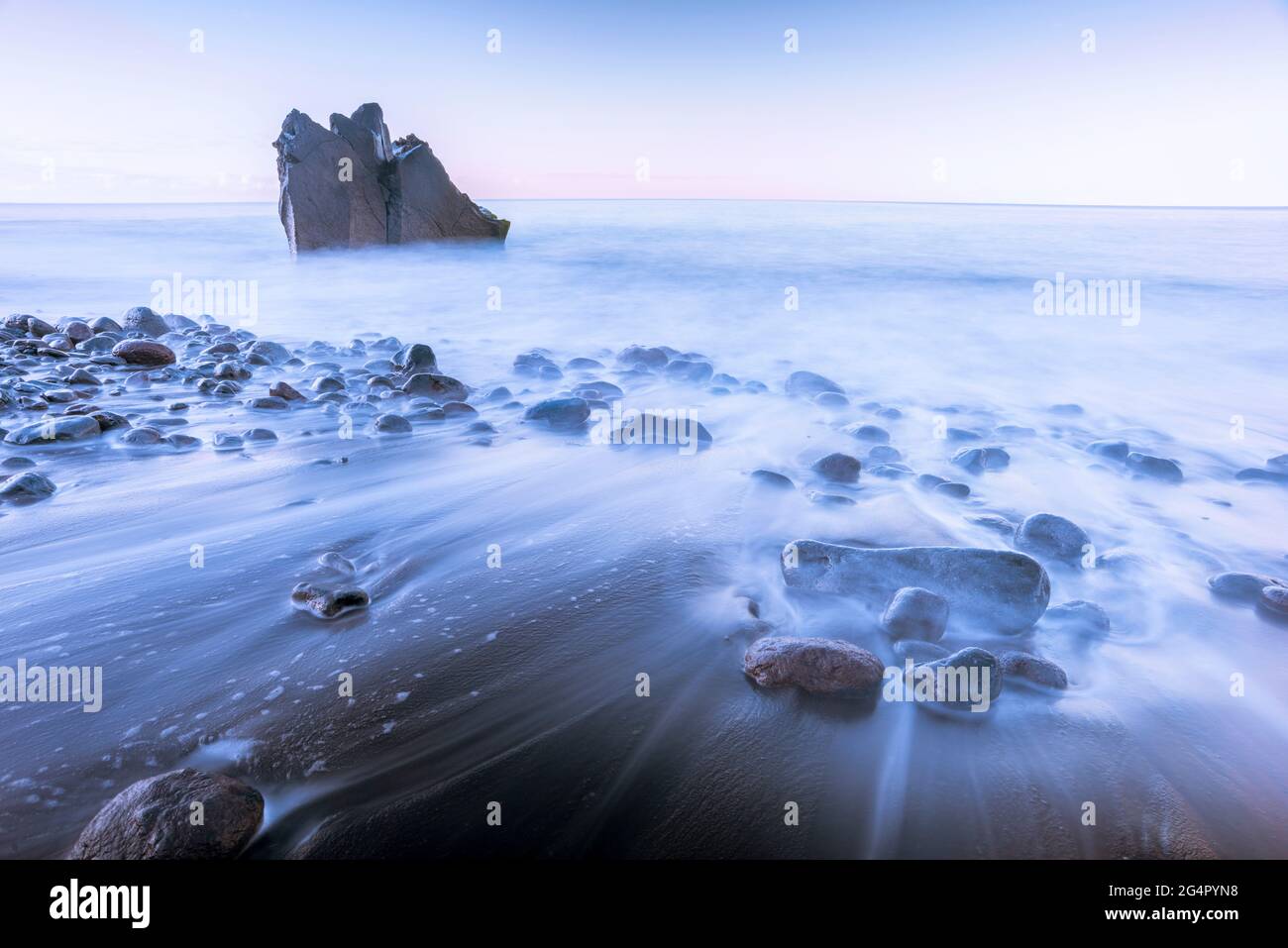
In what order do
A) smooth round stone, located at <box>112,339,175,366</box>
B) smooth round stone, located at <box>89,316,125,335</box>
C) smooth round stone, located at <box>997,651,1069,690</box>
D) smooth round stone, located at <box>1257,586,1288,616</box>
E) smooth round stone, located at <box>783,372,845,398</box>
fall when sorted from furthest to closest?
smooth round stone, located at <box>89,316,125,335</box> → smooth round stone, located at <box>112,339,175,366</box> → smooth round stone, located at <box>783,372,845,398</box> → smooth round stone, located at <box>1257,586,1288,616</box> → smooth round stone, located at <box>997,651,1069,690</box>

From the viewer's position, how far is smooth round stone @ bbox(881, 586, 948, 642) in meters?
2.62

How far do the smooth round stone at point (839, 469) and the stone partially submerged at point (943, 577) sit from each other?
1.40 m

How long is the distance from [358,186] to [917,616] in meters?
19.0

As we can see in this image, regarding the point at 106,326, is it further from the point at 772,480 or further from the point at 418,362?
the point at 772,480

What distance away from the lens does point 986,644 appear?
264cm

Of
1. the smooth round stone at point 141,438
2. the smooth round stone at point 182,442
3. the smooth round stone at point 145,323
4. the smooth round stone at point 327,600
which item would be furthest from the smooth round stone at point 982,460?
the smooth round stone at point 145,323

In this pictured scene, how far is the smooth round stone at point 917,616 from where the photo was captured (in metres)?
2.62

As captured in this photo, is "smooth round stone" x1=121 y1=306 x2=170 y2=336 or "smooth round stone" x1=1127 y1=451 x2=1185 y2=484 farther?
"smooth round stone" x1=121 y1=306 x2=170 y2=336

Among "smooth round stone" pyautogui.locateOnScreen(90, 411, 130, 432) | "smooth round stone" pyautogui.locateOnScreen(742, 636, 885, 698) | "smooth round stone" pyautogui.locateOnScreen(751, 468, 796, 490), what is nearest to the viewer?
"smooth round stone" pyautogui.locateOnScreen(742, 636, 885, 698)

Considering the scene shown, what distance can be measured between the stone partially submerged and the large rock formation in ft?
58.4

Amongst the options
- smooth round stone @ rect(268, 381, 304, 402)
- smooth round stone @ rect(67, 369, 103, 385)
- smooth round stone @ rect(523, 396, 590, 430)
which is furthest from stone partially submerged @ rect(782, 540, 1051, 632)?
smooth round stone @ rect(67, 369, 103, 385)

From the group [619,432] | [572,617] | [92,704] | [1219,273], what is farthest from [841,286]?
[92,704]

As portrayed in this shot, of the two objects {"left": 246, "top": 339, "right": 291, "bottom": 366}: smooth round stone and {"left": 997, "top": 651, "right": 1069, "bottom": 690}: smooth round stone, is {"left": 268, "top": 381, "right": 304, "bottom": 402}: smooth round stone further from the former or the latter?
{"left": 997, "top": 651, "right": 1069, "bottom": 690}: smooth round stone
